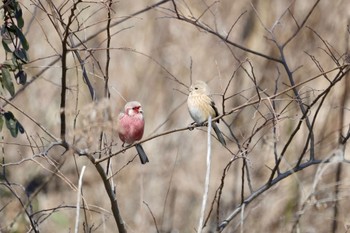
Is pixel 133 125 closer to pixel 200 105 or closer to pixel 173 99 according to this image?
pixel 200 105

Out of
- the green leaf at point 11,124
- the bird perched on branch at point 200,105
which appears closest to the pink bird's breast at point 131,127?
the bird perched on branch at point 200,105

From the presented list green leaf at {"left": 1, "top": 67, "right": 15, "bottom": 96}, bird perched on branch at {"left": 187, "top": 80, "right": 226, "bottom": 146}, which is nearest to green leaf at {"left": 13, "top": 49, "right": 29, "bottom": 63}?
green leaf at {"left": 1, "top": 67, "right": 15, "bottom": 96}

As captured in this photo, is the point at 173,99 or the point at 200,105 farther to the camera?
the point at 173,99

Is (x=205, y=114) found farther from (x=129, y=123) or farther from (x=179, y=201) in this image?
(x=179, y=201)

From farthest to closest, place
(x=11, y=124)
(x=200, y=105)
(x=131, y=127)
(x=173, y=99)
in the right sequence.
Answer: (x=173, y=99) < (x=200, y=105) < (x=131, y=127) < (x=11, y=124)

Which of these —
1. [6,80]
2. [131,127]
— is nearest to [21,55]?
[6,80]

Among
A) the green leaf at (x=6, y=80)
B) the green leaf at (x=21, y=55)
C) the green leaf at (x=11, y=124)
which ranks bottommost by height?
the green leaf at (x=11, y=124)

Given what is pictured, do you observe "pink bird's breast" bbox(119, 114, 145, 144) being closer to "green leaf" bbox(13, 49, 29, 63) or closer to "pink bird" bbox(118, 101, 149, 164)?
"pink bird" bbox(118, 101, 149, 164)

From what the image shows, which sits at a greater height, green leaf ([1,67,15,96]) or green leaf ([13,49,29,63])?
green leaf ([13,49,29,63])

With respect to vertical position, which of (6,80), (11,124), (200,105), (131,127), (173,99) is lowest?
(11,124)

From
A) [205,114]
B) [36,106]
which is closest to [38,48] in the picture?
[36,106]

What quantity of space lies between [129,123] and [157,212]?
15.3 ft

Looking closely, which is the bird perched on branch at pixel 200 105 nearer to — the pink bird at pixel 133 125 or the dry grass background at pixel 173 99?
the pink bird at pixel 133 125

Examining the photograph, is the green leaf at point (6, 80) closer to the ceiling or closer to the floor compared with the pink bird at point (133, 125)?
closer to the floor
